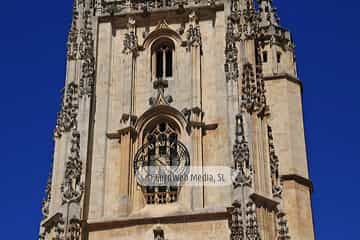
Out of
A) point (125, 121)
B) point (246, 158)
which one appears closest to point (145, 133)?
point (125, 121)

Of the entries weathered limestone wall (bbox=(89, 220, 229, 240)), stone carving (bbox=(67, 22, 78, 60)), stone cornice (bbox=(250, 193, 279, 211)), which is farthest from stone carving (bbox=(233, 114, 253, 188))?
stone carving (bbox=(67, 22, 78, 60))

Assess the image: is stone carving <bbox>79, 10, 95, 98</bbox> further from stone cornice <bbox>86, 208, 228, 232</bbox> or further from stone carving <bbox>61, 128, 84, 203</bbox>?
stone cornice <bbox>86, 208, 228, 232</bbox>

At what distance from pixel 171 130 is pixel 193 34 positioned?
321 cm

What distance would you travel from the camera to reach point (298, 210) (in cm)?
2412

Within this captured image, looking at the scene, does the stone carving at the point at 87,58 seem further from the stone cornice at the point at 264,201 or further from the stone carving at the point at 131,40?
the stone cornice at the point at 264,201

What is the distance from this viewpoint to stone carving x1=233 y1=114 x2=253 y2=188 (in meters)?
19.8

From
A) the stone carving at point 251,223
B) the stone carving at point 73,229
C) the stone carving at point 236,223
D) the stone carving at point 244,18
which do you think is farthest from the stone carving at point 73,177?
the stone carving at point 244,18

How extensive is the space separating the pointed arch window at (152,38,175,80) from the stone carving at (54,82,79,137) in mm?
2569

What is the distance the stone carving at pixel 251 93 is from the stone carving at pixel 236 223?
10.4 feet

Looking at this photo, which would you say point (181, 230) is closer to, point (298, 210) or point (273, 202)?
point (273, 202)

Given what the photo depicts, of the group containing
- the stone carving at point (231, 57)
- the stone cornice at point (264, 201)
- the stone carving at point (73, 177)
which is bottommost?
the stone cornice at point (264, 201)

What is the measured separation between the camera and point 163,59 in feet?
80.1

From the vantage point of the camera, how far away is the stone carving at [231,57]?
880 inches

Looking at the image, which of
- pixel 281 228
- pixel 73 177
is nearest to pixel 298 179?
pixel 281 228
